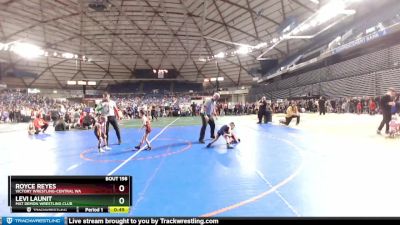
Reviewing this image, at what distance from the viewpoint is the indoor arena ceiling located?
28422mm

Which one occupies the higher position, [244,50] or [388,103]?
[244,50]

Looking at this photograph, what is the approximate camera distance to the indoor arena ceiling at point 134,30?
28.4 m

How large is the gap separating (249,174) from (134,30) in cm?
3517

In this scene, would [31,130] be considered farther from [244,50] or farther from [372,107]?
[244,50]

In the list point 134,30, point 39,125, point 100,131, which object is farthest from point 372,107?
point 134,30

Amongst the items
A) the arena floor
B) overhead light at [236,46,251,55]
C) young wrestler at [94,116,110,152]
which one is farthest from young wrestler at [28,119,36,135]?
overhead light at [236,46,251,55]

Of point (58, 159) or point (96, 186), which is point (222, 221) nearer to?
point (96, 186)

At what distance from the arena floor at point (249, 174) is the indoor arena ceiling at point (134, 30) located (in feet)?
65.2

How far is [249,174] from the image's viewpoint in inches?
194

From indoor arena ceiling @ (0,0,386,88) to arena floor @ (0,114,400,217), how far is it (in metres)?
19.9

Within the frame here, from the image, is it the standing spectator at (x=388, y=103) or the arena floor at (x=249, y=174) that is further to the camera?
the standing spectator at (x=388, y=103)

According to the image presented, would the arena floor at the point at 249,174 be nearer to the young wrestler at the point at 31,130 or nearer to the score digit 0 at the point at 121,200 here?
the score digit 0 at the point at 121,200
